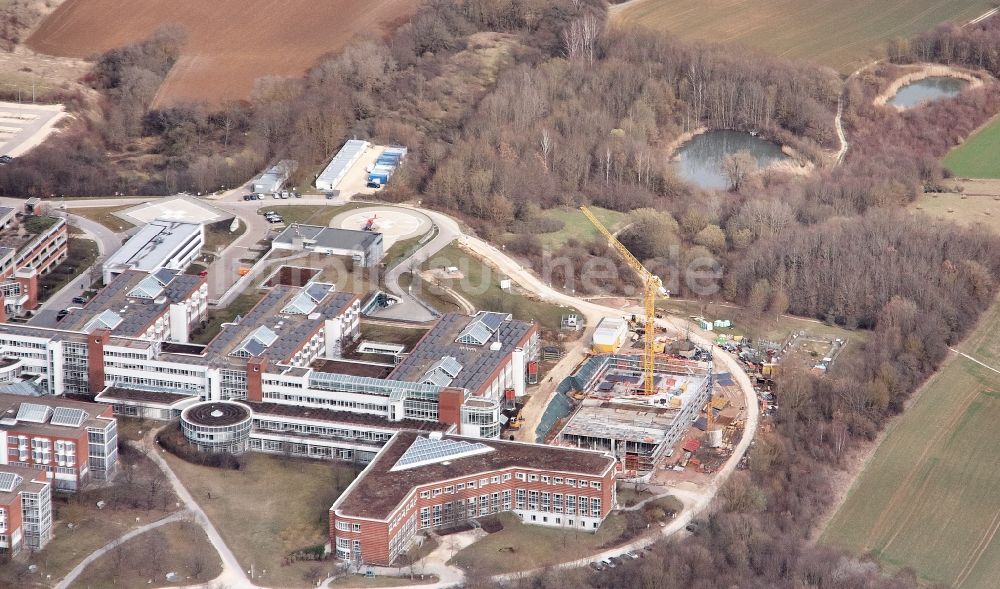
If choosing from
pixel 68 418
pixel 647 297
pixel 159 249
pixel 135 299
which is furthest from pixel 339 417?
pixel 159 249

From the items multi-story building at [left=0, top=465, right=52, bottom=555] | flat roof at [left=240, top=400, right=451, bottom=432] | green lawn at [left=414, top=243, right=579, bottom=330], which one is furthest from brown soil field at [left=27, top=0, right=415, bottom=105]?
multi-story building at [left=0, top=465, right=52, bottom=555]

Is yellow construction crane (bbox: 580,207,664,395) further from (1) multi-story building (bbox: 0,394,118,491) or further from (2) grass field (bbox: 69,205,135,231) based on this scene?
(2) grass field (bbox: 69,205,135,231)

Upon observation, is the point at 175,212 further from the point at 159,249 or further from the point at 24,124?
the point at 24,124

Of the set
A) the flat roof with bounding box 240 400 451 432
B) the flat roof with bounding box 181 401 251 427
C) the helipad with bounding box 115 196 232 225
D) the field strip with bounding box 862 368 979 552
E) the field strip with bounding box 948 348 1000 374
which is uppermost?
the helipad with bounding box 115 196 232 225

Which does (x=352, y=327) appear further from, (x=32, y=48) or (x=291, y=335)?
(x=32, y=48)

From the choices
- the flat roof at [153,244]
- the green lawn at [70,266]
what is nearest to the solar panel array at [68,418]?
the flat roof at [153,244]

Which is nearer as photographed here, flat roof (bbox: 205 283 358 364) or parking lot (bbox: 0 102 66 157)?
flat roof (bbox: 205 283 358 364)
